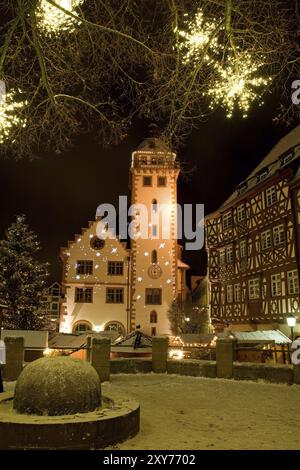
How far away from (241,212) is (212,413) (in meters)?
27.0

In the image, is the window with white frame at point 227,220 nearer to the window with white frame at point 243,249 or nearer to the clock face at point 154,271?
the window with white frame at point 243,249

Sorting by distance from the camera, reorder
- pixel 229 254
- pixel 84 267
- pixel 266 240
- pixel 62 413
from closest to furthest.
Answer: pixel 62 413
pixel 266 240
pixel 229 254
pixel 84 267

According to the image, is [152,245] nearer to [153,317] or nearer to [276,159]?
[153,317]

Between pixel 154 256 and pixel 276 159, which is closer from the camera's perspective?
pixel 276 159

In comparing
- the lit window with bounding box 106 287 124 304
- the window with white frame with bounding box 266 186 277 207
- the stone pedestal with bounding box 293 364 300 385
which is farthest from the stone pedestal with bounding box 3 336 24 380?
the lit window with bounding box 106 287 124 304

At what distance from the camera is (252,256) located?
3262cm

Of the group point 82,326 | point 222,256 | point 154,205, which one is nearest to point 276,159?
point 222,256

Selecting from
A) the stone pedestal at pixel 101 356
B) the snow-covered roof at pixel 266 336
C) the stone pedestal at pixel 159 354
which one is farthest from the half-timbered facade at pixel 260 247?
the stone pedestal at pixel 101 356

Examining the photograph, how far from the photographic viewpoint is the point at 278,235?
2981cm

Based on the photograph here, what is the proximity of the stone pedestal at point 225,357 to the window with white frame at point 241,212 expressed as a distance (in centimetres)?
2114

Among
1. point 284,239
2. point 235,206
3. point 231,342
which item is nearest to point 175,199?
point 235,206

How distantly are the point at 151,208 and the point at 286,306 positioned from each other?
22.7 meters

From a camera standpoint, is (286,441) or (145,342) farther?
(145,342)

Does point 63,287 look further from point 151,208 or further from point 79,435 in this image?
point 79,435
